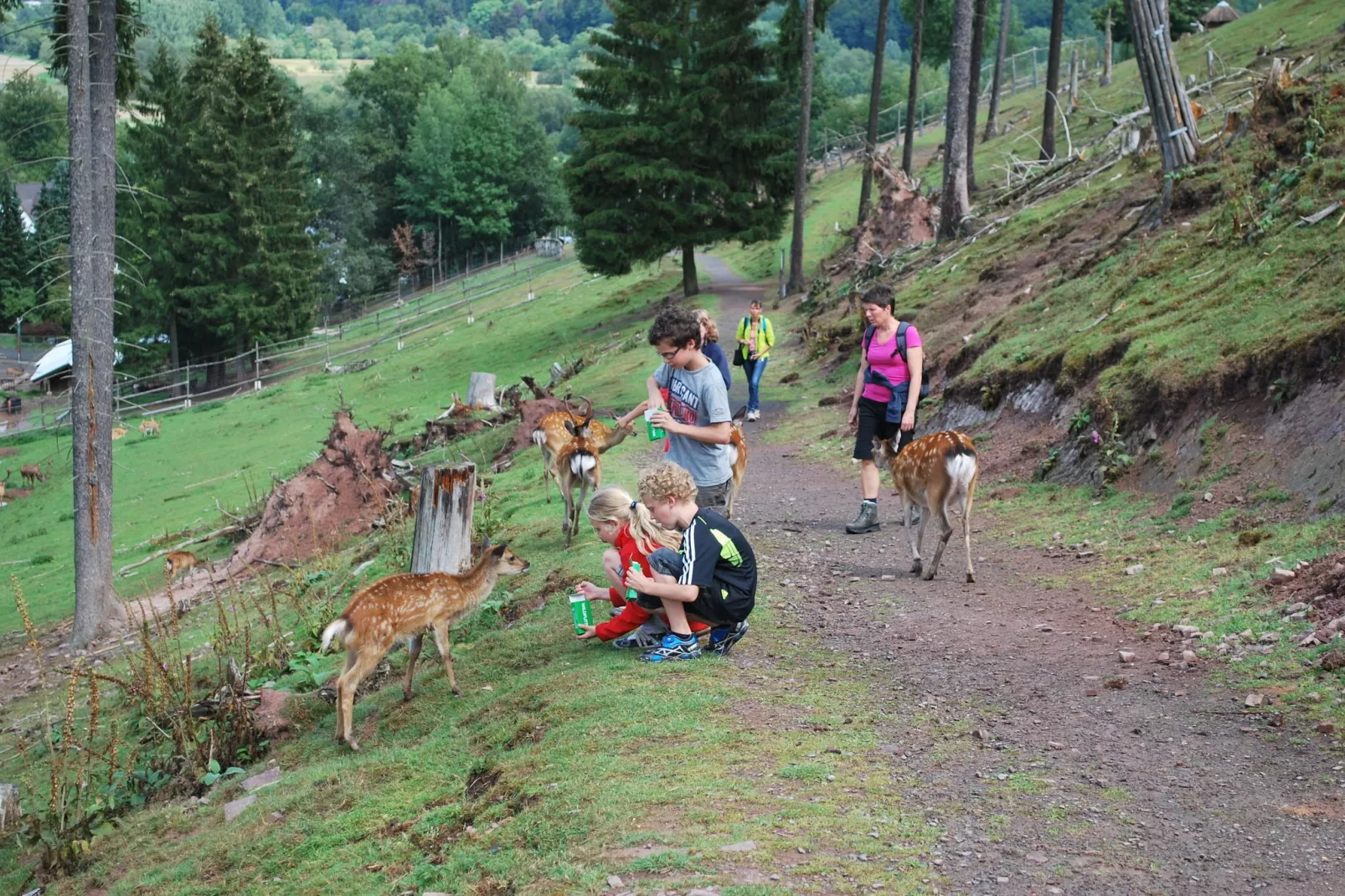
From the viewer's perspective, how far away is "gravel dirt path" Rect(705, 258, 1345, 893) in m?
5.50

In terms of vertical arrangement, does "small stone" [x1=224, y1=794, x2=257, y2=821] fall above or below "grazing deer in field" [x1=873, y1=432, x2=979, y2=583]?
below

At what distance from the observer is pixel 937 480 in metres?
10.7

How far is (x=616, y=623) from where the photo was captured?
28.9 feet

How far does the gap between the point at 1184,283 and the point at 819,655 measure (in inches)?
391

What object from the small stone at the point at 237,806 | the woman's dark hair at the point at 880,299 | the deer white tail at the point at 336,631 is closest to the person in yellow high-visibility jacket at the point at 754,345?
the woman's dark hair at the point at 880,299

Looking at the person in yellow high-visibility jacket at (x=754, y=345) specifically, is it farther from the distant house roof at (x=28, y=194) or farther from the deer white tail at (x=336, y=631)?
the distant house roof at (x=28, y=194)

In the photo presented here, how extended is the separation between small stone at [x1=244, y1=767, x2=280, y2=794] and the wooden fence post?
8.34 feet

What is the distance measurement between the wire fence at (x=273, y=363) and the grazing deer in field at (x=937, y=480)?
3311cm

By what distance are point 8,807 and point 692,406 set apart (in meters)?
6.42

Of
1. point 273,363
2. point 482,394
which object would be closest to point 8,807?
point 482,394

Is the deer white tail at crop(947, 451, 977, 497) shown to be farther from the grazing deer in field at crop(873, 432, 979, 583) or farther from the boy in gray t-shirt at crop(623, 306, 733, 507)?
the boy in gray t-shirt at crop(623, 306, 733, 507)

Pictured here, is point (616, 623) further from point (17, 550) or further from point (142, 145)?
point (142, 145)

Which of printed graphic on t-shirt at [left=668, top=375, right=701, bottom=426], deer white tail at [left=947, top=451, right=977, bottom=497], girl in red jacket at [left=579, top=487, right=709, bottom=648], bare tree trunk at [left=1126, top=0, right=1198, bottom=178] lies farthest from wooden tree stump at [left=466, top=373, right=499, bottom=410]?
girl in red jacket at [left=579, top=487, right=709, bottom=648]

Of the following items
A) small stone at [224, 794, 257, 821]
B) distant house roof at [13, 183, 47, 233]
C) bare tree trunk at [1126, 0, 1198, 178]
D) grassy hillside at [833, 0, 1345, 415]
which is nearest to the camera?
small stone at [224, 794, 257, 821]
